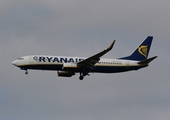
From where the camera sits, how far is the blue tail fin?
106m

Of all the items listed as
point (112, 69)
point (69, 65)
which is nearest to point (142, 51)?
point (112, 69)

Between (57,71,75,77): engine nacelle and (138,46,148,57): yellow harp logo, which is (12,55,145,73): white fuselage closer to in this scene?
(57,71,75,77): engine nacelle

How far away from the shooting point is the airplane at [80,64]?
9731cm

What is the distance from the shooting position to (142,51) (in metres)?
107

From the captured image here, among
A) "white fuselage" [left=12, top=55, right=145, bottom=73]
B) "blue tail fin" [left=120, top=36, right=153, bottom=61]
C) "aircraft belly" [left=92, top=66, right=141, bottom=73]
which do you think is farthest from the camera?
"blue tail fin" [left=120, top=36, right=153, bottom=61]

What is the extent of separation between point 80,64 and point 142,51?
14.9 meters

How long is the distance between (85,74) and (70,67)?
4096mm

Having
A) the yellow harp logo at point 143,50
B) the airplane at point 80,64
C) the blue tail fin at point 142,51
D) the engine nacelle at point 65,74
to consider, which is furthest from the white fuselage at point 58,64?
the yellow harp logo at point 143,50

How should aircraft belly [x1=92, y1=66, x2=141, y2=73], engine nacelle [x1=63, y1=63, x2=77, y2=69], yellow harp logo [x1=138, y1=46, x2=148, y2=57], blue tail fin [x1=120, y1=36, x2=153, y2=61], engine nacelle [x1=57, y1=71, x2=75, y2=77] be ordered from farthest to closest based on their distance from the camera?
yellow harp logo [x1=138, y1=46, x2=148, y2=57] < blue tail fin [x1=120, y1=36, x2=153, y2=61] < engine nacelle [x1=57, y1=71, x2=75, y2=77] < aircraft belly [x1=92, y1=66, x2=141, y2=73] < engine nacelle [x1=63, y1=63, x2=77, y2=69]

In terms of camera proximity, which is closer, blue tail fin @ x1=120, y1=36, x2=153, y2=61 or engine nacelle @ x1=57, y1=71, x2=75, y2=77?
engine nacelle @ x1=57, y1=71, x2=75, y2=77

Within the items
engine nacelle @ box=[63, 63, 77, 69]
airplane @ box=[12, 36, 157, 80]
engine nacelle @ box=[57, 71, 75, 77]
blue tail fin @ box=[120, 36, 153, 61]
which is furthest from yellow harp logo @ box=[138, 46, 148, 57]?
engine nacelle @ box=[63, 63, 77, 69]

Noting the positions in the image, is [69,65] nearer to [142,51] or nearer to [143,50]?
[142,51]

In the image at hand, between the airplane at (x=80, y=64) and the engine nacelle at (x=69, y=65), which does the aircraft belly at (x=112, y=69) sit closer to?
the airplane at (x=80, y=64)

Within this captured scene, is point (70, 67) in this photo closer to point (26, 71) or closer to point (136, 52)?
point (26, 71)
